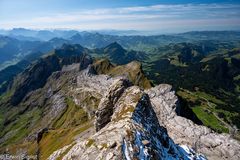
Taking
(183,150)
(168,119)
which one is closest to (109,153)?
(183,150)

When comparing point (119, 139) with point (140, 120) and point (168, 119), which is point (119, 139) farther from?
point (168, 119)

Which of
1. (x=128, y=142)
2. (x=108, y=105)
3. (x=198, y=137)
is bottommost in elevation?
(x=198, y=137)

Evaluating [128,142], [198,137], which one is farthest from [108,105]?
[198,137]

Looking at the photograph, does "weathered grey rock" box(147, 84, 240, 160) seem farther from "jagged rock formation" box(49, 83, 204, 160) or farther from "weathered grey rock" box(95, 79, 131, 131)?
"jagged rock formation" box(49, 83, 204, 160)

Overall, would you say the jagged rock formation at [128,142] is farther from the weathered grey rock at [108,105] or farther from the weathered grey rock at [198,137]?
the weathered grey rock at [198,137]

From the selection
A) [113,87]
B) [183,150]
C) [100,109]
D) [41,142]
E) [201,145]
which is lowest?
[41,142]

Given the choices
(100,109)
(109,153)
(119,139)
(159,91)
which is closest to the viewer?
(109,153)

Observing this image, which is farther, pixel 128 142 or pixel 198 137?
pixel 198 137

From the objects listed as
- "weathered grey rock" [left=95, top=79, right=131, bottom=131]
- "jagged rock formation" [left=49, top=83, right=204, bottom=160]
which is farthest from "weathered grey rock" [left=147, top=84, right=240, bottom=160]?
"jagged rock formation" [left=49, top=83, right=204, bottom=160]

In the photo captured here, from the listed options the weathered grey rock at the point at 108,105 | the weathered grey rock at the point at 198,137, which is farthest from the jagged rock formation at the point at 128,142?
the weathered grey rock at the point at 198,137

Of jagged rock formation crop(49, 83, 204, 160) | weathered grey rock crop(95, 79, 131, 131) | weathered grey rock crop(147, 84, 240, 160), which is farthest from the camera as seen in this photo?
weathered grey rock crop(147, 84, 240, 160)

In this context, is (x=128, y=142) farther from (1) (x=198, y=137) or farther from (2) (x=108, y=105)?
(1) (x=198, y=137)
